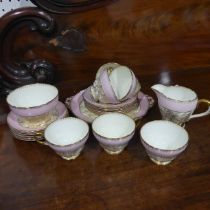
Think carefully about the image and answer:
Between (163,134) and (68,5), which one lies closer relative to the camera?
(163,134)

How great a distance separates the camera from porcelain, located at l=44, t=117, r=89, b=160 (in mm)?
570

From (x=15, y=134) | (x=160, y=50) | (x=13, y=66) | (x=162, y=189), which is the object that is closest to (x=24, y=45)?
(x=13, y=66)

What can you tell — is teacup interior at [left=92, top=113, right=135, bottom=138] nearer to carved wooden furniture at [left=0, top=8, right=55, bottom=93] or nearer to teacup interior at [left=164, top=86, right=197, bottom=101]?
teacup interior at [left=164, top=86, right=197, bottom=101]

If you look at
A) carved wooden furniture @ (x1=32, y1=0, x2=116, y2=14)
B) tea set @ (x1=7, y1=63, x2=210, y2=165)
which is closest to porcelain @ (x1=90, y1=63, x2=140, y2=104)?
tea set @ (x1=7, y1=63, x2=210, y2=165)

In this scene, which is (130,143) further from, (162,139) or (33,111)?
(33,111)

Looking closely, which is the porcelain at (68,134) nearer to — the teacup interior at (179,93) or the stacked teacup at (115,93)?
the stacked teacup at (115,93)

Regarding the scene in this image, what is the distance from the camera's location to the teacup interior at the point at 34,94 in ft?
2.24

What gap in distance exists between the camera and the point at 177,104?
0.60 m

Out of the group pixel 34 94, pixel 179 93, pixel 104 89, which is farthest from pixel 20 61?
pixel 179 93

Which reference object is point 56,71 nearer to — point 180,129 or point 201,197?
point 180,129

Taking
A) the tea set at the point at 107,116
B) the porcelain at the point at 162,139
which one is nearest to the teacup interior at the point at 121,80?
the tea set at the point at 107,116

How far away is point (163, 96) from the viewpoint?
2.02ft

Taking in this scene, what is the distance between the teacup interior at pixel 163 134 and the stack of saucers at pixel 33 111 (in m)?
0.18

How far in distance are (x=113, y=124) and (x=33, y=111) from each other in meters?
0.15
